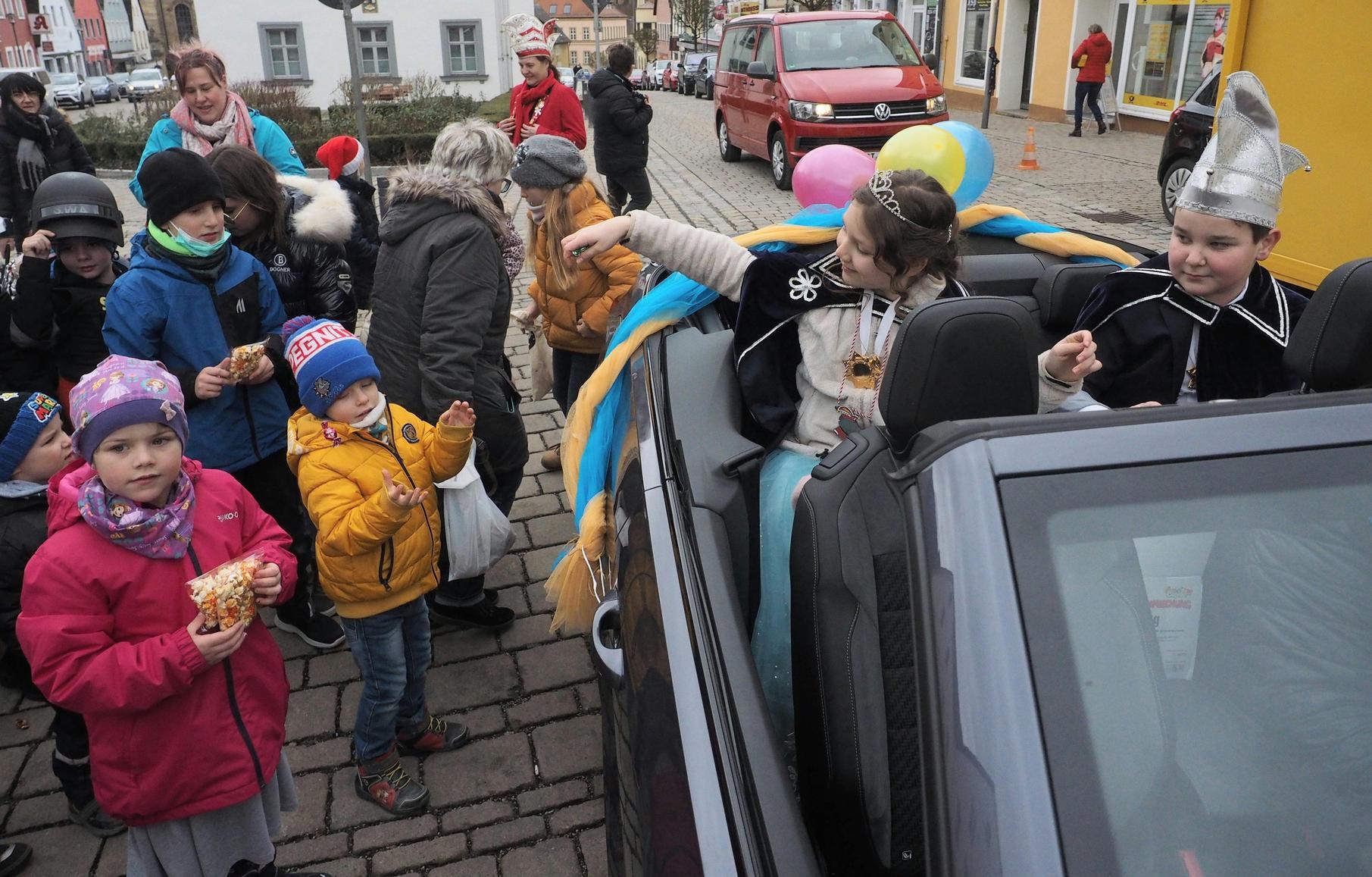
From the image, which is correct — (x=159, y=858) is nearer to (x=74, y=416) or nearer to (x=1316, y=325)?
(x=74, y=416)

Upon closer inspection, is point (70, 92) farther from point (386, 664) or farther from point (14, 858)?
point (386, 664)

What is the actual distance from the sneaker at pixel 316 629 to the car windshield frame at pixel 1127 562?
10.0ft

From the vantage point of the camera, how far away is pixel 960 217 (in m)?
3.52

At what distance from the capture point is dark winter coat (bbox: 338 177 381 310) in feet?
15.4

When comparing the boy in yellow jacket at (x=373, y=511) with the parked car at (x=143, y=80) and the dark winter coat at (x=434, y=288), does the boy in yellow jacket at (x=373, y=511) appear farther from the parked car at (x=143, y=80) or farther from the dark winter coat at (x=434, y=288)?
the parked car at (x=143, y=80)

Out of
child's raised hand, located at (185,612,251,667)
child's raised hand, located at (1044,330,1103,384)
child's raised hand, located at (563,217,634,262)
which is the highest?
child's raised hand, located at (563,217,634,262)

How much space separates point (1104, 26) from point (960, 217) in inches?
781

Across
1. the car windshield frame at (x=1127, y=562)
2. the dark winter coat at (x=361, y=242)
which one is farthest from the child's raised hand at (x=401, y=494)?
the dark winter coat at (x=361, y=242)


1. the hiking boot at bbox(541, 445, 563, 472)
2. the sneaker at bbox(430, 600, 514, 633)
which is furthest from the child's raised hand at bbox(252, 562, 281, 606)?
the hiking boot at bbox(541, 445, 563, 472)

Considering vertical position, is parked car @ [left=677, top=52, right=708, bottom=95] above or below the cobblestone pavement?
above

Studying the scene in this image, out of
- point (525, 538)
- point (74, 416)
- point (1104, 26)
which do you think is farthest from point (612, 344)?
point (1104, 26)

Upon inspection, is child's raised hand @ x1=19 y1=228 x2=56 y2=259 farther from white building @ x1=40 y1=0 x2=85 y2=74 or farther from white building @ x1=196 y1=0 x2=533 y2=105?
white building @ x1=40 y1=0 x2=85 y2=74

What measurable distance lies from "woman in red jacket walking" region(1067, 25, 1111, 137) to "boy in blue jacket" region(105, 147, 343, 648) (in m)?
17.1

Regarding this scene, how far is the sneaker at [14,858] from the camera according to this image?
267 centimetres
